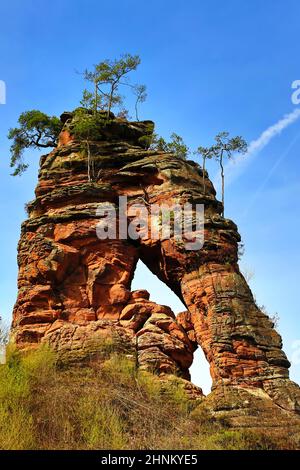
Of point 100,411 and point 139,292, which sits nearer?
point 100,411

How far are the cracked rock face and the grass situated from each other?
4.05 ft

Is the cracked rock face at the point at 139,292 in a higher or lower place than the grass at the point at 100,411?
higher

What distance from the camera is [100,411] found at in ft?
47.4

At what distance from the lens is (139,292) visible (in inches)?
830

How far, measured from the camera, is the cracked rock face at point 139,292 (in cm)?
1792

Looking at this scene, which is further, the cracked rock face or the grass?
the cracked rock face

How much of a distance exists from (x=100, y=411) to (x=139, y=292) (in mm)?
7255

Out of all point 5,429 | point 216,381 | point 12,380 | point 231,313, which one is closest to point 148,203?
point 231,313

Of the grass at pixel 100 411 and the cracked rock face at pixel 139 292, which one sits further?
the cracked rock face at pixel 139 292

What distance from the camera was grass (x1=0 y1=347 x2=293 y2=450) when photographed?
43.6ft

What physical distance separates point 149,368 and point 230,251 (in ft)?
19.3

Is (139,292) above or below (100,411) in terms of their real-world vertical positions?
above

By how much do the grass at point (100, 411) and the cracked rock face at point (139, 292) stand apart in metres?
1.23
